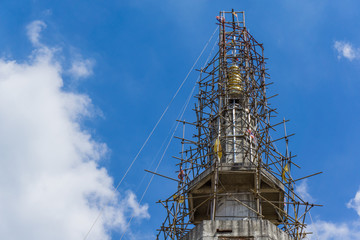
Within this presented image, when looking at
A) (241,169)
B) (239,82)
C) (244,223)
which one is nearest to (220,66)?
(239,82)

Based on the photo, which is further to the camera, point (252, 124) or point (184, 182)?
point (252, 124)

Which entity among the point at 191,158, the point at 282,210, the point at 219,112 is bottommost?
the point at 282,210

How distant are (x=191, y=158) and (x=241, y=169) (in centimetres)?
552

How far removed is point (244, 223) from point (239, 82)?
43.1ft

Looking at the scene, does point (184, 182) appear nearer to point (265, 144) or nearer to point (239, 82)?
point (265, 144)

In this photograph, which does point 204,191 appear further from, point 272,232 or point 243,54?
point 243,54

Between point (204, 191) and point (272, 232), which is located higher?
point (204, 191)

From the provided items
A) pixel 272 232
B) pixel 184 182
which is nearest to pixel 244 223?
pixel 272 232

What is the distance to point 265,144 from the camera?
3306cm

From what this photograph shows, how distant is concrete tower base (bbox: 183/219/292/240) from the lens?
2655 centimetres

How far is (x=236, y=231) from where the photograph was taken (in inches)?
1054

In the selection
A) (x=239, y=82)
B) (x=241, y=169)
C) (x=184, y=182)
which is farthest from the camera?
(x=239, y=82)

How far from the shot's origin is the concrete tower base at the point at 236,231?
1045 inches

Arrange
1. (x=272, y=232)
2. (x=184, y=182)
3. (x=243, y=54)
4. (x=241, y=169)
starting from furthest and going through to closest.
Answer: (x=243, y=54) → (x=184, y=182) → (x=241, y=169) → (x=272, y=232)
